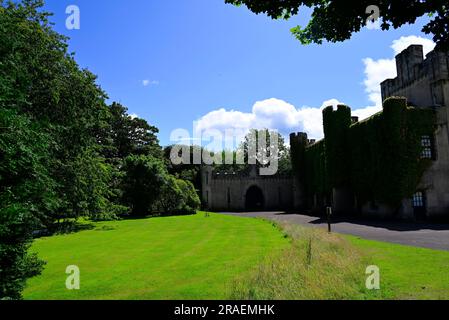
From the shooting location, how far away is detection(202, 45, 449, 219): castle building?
27.6 m

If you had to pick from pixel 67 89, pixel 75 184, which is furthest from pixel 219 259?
pixel 67 89

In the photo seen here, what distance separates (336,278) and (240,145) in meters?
79.5

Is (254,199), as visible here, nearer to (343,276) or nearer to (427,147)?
(427,147)

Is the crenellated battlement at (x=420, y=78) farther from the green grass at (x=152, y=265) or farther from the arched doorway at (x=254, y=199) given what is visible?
the arched doorway at (x=254, y=199)

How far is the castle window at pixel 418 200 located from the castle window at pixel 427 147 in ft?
9.69

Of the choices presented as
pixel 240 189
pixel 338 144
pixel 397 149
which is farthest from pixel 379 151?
pixel 240 189

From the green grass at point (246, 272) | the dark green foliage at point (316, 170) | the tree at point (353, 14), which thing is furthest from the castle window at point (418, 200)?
the tree at point (353, 14)

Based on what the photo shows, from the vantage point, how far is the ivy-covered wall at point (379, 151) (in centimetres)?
2752

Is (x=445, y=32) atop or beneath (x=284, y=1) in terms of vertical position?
beneath

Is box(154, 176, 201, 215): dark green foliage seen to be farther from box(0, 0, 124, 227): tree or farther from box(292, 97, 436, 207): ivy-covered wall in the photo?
box(292, 97, 436, 207): ivy-covered wall

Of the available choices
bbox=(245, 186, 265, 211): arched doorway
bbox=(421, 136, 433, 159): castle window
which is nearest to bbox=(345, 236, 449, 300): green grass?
bbox=(421, 136, 433, 159): castle window

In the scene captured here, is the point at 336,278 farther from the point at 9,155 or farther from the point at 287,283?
the point at 9,155

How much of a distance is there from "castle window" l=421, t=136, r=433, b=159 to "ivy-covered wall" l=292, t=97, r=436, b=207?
40cm

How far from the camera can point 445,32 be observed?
19.4 ft
